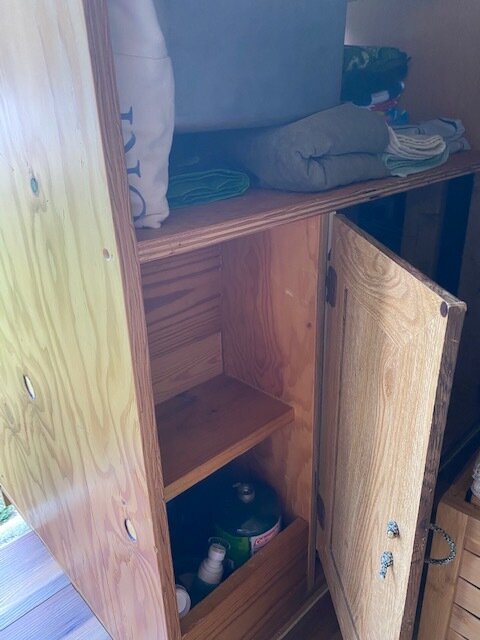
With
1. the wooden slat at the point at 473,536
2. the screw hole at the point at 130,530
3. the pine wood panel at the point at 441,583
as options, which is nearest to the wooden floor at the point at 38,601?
the screw hole at the point at 130,530

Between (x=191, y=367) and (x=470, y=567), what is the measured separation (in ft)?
2.28

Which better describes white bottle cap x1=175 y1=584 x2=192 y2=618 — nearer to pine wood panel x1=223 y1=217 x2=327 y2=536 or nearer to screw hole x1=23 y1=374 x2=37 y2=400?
pine wood panel x1=223 y1=217 x2=327 y2=536

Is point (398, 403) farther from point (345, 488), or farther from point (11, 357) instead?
point (11, 357)

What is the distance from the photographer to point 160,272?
3.46 ft

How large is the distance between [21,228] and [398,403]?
633 mm

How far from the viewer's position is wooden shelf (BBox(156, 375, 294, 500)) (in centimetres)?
90

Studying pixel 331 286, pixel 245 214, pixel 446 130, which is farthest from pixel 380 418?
pixel 446 130

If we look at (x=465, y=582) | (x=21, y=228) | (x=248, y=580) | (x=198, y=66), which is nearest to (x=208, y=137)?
(x=198, y=66)

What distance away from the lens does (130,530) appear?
2.85ft

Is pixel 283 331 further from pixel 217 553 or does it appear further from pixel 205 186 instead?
pixel 217 553

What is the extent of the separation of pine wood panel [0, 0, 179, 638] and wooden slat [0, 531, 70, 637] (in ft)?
0.79

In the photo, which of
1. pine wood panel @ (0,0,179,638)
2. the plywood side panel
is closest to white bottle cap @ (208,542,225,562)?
pine wood panel @ (0,0,179,638)

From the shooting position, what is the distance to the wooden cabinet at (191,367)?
2.03 ft

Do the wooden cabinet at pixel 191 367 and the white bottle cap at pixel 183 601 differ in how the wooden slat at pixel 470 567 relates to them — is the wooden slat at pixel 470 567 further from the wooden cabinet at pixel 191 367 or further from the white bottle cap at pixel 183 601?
the white bottle cap at pixel 183 601
